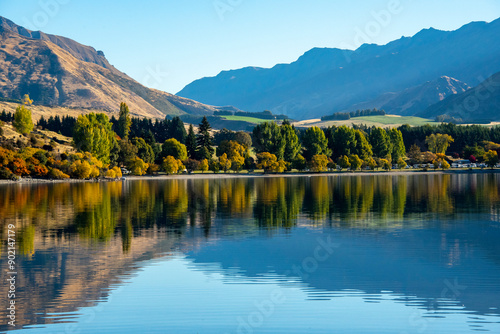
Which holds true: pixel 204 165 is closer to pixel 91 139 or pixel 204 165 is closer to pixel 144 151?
pixel 144 151

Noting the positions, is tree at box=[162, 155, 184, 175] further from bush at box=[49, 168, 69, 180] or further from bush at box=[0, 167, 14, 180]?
bush at box=[0, 167, 14, 180]

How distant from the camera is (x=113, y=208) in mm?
64375

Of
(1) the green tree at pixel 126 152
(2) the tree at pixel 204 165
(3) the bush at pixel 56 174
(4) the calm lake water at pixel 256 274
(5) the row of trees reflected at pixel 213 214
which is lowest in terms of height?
(4) the calm lake water at pixel 256 274

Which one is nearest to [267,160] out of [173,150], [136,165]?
[173,150]

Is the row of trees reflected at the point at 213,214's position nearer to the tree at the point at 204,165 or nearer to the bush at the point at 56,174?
the bush at the point at 56,174

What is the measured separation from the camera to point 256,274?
29.1 metres

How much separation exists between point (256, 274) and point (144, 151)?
16364 centimetres

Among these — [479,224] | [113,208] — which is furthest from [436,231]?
[113,208]

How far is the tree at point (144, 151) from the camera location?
612 ft

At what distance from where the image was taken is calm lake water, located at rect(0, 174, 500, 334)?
21.3 meters

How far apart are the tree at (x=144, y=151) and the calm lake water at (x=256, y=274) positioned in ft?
438

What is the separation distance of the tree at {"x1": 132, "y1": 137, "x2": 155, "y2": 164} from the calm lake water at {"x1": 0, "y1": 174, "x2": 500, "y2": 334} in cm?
13338

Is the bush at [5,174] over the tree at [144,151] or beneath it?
beneath

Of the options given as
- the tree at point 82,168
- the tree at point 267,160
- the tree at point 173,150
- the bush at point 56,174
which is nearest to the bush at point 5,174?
the bush at point 56,174
